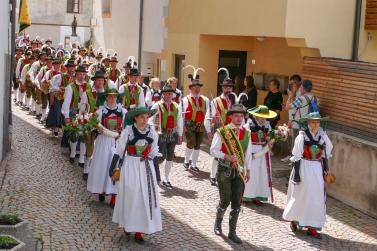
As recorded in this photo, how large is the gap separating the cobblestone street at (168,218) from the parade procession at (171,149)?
0.23 meters

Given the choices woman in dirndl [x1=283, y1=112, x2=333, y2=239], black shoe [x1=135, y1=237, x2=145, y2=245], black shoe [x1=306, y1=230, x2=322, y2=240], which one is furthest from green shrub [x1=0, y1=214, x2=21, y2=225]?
black shoe [x1=306, y1=230, x2=322, y2=240]

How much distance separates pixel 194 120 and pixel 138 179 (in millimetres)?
4714

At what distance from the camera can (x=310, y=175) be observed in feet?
30.7

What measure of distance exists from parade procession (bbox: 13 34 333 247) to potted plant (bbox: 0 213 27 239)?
1.35m

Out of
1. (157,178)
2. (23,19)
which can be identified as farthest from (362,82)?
(23,19)

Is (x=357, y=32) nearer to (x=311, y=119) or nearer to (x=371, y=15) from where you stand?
(x=371, y=15)

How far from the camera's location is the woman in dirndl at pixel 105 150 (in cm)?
1023

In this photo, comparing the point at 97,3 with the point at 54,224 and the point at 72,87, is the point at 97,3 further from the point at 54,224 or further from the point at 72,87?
the point at 54,224

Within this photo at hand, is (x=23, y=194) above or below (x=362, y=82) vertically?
below

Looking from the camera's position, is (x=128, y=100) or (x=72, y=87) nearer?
(x=72, y=87)

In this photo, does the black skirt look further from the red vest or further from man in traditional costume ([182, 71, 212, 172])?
the red vest

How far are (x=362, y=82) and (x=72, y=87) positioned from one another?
5649 millimetres

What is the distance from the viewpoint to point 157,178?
8727 millimetres

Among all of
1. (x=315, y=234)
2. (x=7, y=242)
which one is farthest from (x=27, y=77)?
(x=7, y=242)
